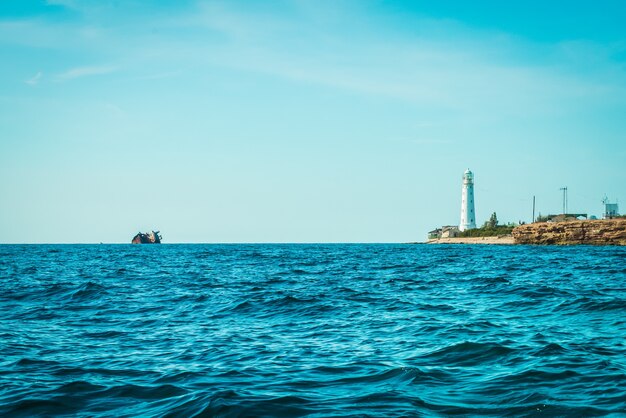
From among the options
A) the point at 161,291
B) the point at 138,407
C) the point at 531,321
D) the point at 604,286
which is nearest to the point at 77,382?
the point at 138,407

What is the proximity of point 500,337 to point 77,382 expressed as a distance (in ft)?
29.3

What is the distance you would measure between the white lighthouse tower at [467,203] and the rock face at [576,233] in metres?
31.8

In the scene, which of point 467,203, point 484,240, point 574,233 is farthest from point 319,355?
point 467,203

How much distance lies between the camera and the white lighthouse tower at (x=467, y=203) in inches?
5748

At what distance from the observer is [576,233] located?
105 metres

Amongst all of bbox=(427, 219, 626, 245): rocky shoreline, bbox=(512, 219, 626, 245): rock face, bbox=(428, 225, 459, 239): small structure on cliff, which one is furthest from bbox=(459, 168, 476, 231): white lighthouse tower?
bbox=(512, 219, 626, 245): rock face

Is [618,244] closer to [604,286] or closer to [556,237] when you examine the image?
[556,237]

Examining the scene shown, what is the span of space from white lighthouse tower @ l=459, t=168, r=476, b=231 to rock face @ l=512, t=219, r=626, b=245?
104 feet

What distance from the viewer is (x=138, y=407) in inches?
320

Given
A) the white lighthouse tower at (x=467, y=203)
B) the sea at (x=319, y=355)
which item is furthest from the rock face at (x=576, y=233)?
the sea at (x=319, y=355)

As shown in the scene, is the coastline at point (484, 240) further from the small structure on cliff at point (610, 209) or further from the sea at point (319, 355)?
the sea at point (319, 355)

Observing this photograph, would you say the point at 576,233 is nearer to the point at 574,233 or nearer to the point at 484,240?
the point at 574,233

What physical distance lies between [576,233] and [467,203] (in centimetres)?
4518

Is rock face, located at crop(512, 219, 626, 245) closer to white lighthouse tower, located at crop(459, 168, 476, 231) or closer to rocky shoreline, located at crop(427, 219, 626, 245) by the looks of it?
rocky shoreline, located at crop(427, 219, 626, 245)
